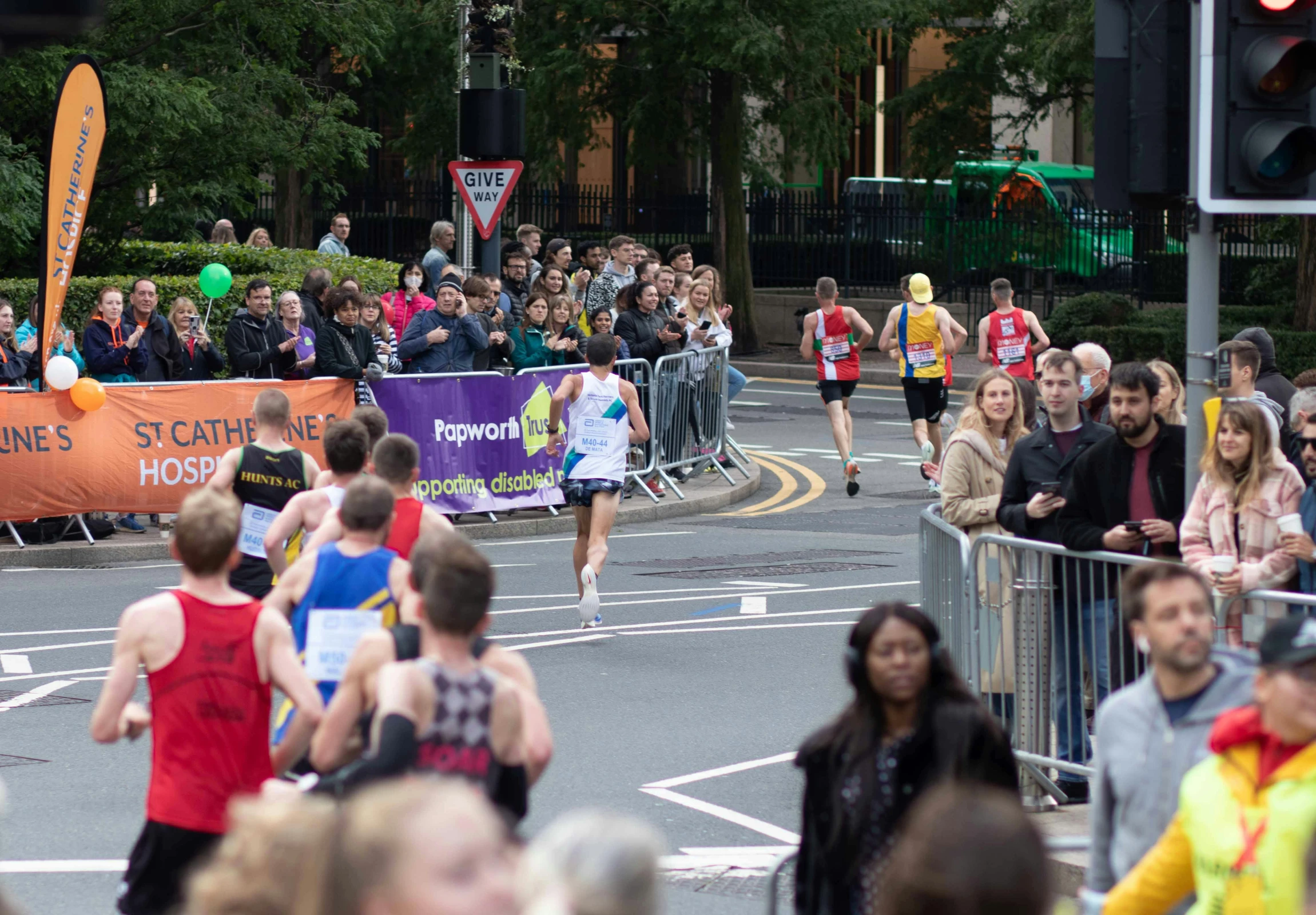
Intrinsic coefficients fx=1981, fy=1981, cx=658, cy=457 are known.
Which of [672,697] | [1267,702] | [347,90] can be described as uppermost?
[347,90]

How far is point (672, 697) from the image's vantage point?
34.1ft

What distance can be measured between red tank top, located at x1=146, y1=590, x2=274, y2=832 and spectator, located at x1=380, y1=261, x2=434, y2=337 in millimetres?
13037

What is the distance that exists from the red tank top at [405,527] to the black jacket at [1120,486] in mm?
2509

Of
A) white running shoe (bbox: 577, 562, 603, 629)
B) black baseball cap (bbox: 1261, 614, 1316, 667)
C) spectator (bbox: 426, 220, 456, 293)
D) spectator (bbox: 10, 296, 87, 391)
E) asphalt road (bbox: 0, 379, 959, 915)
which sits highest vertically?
spectator (bbox: 426, 220, 456, 293)

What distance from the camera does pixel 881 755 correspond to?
4.65 m

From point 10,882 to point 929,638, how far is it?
395cm

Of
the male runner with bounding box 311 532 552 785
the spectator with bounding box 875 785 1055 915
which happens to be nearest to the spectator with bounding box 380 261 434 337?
the male runner with bounding box 311 532 552 785

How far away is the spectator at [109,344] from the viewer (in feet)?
52.7

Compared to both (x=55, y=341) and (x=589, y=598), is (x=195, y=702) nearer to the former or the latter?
(x=589, y=598)

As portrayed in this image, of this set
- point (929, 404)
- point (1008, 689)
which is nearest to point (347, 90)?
point (929, 404)

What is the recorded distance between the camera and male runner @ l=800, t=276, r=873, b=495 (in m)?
19.1

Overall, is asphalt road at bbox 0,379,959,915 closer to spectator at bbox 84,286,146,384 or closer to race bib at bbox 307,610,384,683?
race bib at bbox 307,610,384,683

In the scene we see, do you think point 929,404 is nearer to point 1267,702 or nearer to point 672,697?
point 672,697

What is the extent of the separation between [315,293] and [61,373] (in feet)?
8.38
